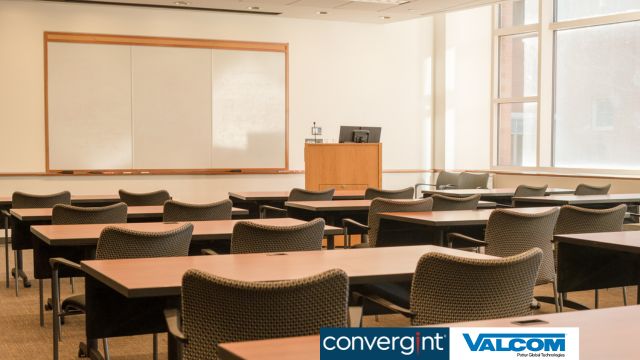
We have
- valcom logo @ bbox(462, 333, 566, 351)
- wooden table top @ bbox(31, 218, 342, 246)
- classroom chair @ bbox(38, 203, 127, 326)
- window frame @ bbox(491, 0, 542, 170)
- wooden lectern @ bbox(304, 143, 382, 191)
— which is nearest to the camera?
valcom logo @ bbox(462, 333, 566, 351)

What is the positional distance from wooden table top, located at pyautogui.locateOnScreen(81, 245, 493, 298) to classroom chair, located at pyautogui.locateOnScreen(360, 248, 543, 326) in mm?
265

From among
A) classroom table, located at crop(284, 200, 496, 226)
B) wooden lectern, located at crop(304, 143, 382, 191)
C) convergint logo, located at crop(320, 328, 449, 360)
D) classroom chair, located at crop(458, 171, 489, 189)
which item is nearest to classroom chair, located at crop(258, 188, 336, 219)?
classroom table, located at crop(284, 200, 496, 226)

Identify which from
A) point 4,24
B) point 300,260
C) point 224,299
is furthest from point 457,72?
point 224,299

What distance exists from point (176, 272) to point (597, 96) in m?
9.21

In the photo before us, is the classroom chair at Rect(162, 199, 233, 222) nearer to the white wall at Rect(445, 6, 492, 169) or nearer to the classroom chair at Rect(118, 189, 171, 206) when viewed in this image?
the classroom chair at Rect(118, 189, 171, 206)

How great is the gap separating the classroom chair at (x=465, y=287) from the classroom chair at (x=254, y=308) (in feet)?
1.62

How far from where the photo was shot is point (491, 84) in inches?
498

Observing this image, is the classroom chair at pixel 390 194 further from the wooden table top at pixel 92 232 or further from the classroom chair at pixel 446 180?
the classroom chair at pixel 446 180

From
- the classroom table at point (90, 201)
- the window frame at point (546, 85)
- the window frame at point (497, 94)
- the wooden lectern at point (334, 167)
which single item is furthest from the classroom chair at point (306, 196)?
the window frame at point (497, 94)

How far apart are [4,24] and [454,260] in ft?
29.3

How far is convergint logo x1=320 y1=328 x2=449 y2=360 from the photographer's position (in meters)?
1.58

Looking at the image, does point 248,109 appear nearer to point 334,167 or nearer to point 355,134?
point 355,134

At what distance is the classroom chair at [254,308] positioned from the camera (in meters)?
2.32

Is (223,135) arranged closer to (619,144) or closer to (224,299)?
(619,144)
